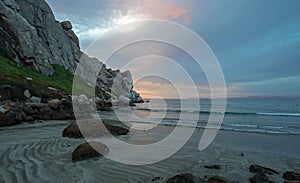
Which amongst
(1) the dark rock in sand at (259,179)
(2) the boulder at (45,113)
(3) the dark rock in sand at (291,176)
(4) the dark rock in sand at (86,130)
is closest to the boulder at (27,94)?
(2) the boulder at (45,113)

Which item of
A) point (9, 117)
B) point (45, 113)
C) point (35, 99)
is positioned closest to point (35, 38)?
point (35, 99)

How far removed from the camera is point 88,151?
7.92 metres

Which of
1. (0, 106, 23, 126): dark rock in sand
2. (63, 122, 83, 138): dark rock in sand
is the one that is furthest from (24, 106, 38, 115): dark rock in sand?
(63, 122, 83, 138): dark rock in sand

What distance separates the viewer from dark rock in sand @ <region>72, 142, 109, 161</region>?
761 centimetres

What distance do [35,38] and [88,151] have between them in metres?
57.7

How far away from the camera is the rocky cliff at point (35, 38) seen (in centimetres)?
4871

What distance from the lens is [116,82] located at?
11519 centimetres

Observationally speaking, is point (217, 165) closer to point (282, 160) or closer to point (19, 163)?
point (282, 160)

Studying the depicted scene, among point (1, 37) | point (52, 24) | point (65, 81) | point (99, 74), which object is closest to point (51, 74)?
point (65, 81)

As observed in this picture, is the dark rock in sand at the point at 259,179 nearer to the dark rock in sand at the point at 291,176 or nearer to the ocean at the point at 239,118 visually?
the dark rock in sand at the point at 291,176

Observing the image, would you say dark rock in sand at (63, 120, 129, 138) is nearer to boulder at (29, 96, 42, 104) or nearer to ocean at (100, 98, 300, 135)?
ocean at (100, 98, 300, 135)

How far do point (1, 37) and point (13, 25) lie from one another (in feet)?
13.8

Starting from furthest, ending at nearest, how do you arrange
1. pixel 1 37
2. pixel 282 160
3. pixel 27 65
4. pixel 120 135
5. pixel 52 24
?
pixel 52 24, pixel 27 65, pixel 1 37, pixel 120 135, pixel 282 160

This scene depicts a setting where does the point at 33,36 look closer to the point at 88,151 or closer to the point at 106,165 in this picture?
the point at 88,151
